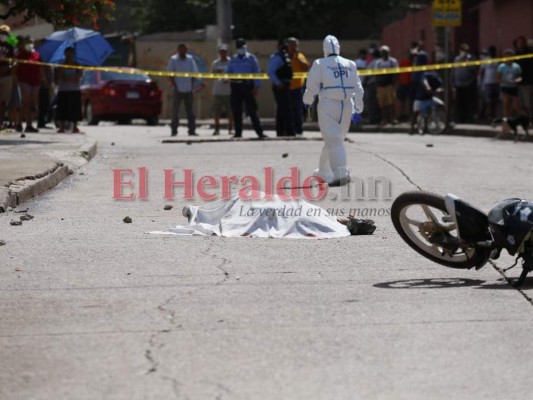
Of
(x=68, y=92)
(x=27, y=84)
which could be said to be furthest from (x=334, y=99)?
(x=68, y=92)

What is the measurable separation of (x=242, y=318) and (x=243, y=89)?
61.2 ft

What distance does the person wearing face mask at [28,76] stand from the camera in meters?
26.1

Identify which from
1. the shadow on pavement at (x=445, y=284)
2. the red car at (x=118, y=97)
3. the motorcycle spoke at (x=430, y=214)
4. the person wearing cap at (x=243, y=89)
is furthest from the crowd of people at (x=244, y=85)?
the shadow on pavement at (x=445, y=284)

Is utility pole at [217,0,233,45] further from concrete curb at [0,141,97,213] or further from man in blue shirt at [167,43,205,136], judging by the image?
concrete curb at [0,141,97,213]

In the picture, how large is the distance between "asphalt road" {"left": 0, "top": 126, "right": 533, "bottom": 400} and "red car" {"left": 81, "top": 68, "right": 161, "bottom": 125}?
23542 millimetres

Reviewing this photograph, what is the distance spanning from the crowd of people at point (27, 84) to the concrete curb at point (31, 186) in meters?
8.06

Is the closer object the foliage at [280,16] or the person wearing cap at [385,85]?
the person wearing cap at [385,85]

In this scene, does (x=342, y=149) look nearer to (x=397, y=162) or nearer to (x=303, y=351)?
(x=397, y=162)

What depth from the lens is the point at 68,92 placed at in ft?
89.6

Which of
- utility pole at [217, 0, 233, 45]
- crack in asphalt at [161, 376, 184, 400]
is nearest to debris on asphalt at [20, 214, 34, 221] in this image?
crack in asphalt at [161, 376, 184, 400]

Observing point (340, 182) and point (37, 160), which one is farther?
point (37, 160)

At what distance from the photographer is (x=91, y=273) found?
882 centimetres

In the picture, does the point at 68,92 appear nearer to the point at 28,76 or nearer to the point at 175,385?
the point at 28,76

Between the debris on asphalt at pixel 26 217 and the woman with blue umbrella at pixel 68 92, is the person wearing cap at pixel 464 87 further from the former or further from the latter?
the debris on asphalt at pixel 26 217
